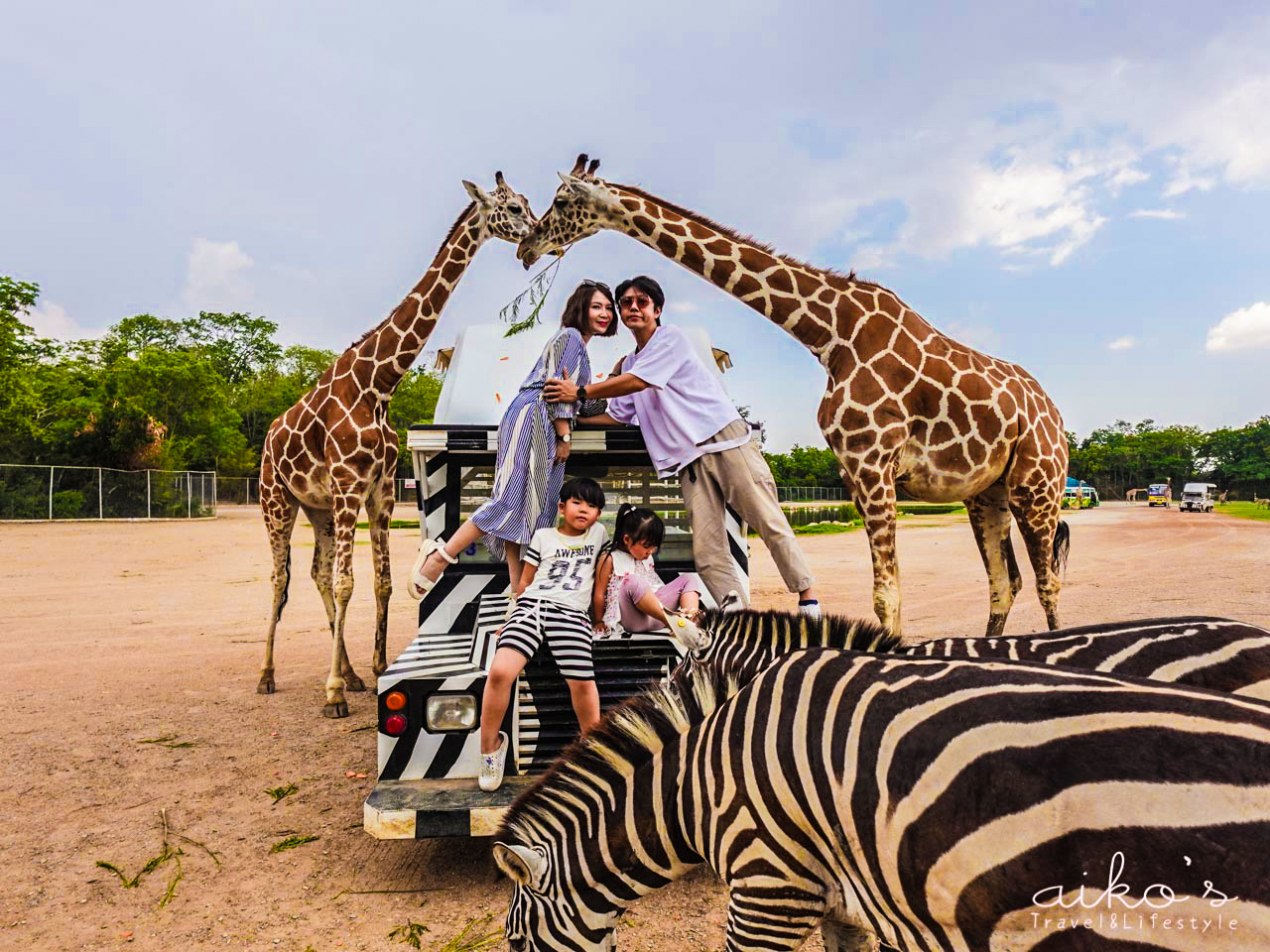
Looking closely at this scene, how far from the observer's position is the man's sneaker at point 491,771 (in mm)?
3562

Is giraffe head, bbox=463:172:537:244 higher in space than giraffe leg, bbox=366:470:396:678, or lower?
higher

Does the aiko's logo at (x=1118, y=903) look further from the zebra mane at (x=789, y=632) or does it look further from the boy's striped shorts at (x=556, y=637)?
the boy's striped shorts at (x=556, y=637)

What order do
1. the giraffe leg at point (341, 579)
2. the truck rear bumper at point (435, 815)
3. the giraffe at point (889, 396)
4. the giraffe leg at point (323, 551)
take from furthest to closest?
the giraffe leg at point (323, 551) < the giraffe leg at point (341, 579) < the giraffe at point (889, 396) < the truck rear bumper at point (435, 815)

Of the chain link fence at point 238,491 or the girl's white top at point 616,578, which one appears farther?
the chain link fence at point 238,491

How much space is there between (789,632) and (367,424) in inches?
189

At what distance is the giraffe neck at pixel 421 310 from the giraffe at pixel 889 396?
4.37 ft

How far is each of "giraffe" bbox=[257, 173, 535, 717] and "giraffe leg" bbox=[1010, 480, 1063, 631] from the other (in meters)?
4.56

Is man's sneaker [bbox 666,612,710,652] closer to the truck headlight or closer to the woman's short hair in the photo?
the truck headlight

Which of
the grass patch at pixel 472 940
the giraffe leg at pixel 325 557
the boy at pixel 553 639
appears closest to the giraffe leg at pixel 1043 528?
the boy at pixel 553 639

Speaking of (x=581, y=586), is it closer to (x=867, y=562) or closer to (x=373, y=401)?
(x=373, y=401)

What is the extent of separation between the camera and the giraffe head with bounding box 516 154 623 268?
554 cm

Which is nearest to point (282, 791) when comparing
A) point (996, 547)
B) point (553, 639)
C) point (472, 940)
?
point (472, 940)

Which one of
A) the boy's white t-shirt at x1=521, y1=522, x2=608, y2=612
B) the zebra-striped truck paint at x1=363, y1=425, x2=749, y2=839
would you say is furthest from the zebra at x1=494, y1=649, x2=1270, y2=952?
the boy's white t-shirt at x1=521, y1=522, x2=608, y2=612

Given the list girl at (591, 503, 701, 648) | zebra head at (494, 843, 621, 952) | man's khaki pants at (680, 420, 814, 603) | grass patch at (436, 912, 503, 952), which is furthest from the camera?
man's khaki pants at (680, 420, 814, 603)
